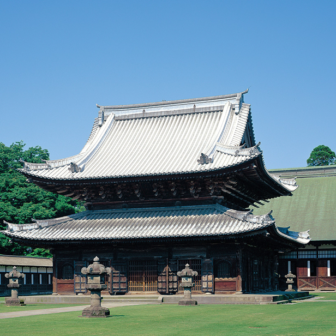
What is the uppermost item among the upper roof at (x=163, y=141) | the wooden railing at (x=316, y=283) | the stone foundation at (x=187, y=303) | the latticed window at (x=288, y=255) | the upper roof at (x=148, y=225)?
the upper roof at (x=163, y=141)

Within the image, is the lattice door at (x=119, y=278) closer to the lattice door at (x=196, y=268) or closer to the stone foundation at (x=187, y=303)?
the lattice door at (x=196, y=268)

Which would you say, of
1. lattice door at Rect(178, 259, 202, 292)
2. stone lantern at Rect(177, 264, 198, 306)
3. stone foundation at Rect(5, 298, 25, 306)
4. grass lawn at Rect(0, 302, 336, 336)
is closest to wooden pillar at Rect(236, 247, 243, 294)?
lattice door at Rect(178, 259, 202, 292)

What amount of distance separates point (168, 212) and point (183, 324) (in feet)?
66.0

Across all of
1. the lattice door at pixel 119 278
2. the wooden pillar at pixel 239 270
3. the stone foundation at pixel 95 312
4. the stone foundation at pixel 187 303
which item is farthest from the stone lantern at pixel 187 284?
the lattice door at pixel 119 278

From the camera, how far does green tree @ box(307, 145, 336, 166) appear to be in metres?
116

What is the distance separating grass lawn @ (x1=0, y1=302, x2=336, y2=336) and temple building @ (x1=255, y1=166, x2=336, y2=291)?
3149 cm

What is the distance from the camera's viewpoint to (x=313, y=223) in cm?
6022

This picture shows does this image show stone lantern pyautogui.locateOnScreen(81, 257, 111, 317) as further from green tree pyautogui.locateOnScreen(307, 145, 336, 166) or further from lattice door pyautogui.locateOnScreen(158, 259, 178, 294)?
green tree pyautogui.locateOnScreen(307, 145, 336, 166)

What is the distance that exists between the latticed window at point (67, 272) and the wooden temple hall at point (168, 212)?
0.35 ft

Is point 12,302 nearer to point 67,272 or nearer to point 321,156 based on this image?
point 67,272

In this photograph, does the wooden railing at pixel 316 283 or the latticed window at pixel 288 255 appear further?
the latticed window at pixel 288 255

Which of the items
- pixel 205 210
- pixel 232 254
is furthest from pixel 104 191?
pixel 232 254

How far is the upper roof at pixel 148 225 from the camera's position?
36469 millimetres

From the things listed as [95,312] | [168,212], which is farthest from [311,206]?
[95,312]
